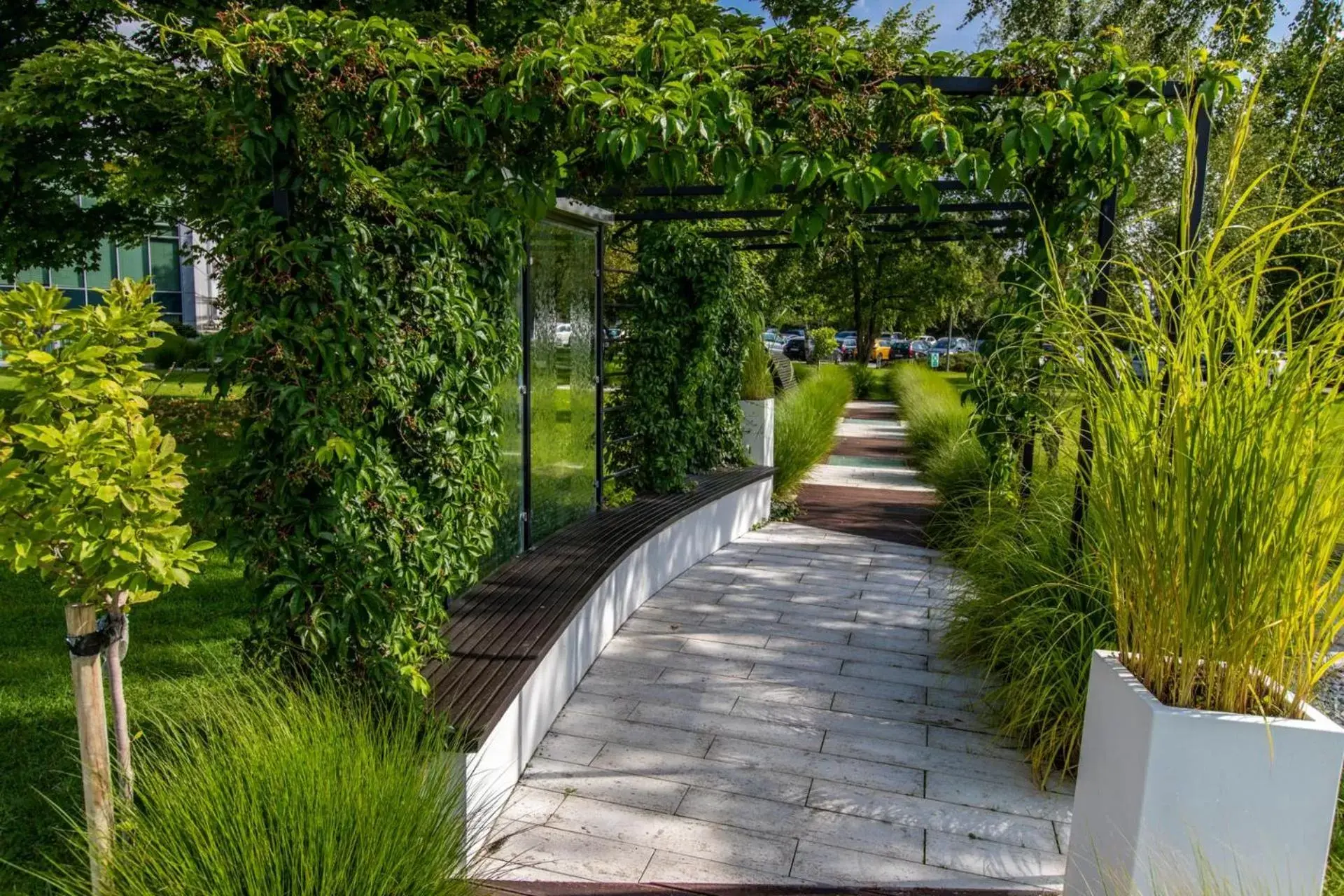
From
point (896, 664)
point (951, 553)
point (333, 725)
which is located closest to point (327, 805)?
point (333, 725)

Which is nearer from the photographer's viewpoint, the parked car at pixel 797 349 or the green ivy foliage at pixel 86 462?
the green ivy foliage at pixel 86 462

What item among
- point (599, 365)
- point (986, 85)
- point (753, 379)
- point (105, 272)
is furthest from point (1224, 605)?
point (105, 272)

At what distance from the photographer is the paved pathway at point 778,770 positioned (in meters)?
2.81

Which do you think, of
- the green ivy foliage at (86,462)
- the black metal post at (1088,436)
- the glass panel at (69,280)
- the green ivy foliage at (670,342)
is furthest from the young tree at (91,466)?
the glass panel at (69,280)

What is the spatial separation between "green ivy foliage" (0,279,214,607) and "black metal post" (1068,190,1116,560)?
2.83 metres

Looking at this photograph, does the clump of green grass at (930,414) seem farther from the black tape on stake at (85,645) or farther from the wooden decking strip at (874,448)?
the black tape on stake at (85,645)

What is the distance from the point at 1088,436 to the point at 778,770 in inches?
69.0

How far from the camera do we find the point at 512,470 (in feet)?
16.3

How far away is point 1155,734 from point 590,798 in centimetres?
193

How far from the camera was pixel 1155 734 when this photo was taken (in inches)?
80.0

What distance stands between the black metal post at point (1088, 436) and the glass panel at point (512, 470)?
2740 mm

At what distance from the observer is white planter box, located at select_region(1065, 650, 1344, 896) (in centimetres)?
199

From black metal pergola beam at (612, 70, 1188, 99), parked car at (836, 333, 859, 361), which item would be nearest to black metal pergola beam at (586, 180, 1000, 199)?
black metal pergola beam at (612, 70, 1188, 99)

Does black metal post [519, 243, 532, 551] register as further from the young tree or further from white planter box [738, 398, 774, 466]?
white planter box [738, 398, 774, 466]
